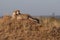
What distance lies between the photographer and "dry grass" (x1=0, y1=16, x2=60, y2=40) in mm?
12727

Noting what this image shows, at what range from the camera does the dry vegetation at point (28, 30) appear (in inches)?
501

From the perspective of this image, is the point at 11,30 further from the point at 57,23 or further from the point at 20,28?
the point at 57,23

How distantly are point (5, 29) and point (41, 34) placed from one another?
1667 mm

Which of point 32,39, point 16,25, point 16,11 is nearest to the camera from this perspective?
point 32,39

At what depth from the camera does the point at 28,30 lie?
13.1 m

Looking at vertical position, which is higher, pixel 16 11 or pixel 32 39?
pixel 16 11

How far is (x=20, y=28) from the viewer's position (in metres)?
13.3

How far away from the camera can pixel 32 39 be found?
12570mm

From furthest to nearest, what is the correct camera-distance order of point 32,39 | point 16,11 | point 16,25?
point 16,11 < point 16,25 < point 32,39

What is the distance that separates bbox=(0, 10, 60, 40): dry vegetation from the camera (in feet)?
41.8

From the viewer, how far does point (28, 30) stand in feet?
42.9

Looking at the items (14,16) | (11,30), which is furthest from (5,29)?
(14,16)

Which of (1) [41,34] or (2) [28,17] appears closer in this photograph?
(1) [41,34]

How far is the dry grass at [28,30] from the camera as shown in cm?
1273
